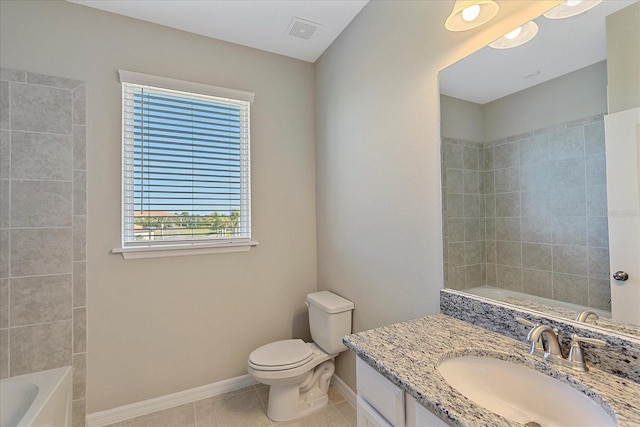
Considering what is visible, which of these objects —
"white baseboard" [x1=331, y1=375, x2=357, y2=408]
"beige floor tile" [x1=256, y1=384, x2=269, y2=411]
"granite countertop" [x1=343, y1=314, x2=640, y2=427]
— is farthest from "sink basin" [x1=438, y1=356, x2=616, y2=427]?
"beige floor tile" [x1=256, y1=384, x2=269, y2=411]

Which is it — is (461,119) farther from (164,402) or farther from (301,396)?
(164,402)

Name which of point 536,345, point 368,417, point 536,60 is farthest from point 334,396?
point 536,60

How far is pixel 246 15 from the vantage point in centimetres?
194

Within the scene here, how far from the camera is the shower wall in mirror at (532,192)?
35.1 inches

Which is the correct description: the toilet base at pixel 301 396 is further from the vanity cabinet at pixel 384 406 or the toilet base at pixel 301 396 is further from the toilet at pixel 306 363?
the vanity cabinet at pixel 384 406

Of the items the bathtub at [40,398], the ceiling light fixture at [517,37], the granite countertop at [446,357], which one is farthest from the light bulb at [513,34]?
the bathtub at [40,398]

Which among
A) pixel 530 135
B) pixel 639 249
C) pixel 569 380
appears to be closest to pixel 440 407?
pixel 569 380

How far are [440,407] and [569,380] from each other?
40 cm

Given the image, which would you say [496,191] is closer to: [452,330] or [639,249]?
[639,249]

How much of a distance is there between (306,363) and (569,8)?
2078 mm

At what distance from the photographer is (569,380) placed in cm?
79

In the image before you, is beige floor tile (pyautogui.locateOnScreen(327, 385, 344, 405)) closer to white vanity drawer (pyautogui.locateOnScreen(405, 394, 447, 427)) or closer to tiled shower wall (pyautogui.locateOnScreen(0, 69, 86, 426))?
white vanity drawer (pyautogui.locateOnScreen(405, 394, 447, 427))

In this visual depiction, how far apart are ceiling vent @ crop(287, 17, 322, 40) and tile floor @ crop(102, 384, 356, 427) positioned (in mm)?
2661

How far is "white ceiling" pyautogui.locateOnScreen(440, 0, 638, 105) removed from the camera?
2.92ft
